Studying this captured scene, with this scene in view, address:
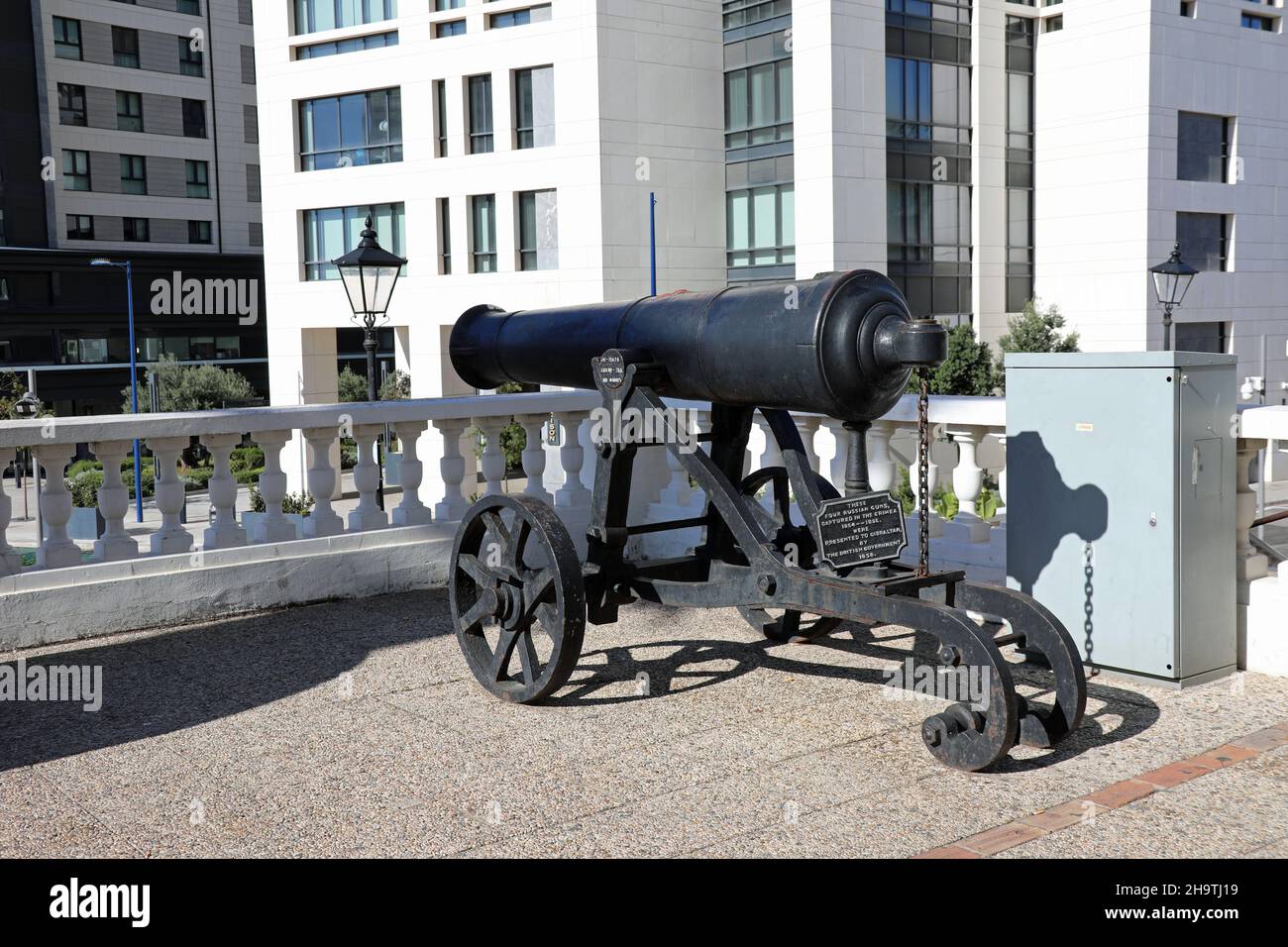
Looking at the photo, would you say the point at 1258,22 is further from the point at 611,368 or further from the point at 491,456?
the point at 611,368

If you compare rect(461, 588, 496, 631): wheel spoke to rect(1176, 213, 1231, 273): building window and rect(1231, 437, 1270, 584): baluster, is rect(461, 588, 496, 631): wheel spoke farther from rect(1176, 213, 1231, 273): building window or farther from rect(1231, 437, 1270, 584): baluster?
rect(1176, 213, 1231, 273): building window

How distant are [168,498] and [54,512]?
63 cm

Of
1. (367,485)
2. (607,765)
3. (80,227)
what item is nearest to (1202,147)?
(367,485)

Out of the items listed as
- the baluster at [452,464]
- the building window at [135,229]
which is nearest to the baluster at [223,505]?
the baluster at [452,464]

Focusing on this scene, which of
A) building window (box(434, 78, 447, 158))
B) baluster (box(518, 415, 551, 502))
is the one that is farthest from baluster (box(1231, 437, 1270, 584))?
building window (box(434, 78, 447, 158))

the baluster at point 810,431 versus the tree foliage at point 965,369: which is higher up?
the baluster at point 810,431

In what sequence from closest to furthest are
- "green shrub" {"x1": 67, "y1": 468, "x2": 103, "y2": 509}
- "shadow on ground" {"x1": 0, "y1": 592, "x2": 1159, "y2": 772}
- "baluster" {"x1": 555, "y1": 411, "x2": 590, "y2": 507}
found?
"shadow on ground" {"x1": 0, "y1": 592, "x2": 1159, "y2": 772} < "baluster" {"x1": 555, "y1": 411, "x2": 590, "y2": 507} < "green shrub" {"x1": 67, "y1": 468, "x2": 103, "y2": 509}

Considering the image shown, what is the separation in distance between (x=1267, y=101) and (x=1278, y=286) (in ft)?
19.5

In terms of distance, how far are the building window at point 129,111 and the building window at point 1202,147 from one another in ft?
145

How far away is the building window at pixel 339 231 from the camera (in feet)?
141

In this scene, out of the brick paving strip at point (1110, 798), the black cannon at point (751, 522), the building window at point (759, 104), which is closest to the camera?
the brick paving strip at point (1110, 798)

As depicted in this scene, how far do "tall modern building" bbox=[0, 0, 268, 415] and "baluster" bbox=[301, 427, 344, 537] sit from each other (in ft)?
176

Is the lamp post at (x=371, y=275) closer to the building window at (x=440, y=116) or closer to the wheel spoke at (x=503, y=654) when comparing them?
the wheel spoke at (x=503, y=654)

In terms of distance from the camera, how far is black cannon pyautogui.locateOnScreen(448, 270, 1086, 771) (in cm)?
500
